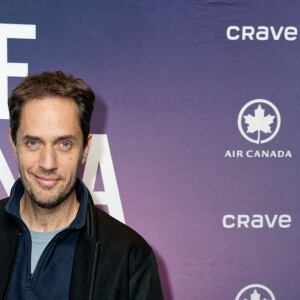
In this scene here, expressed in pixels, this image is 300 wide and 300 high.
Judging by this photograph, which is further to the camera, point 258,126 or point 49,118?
point 258,126

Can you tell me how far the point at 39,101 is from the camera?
1.18 m

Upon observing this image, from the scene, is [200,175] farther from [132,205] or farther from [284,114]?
[284,114]

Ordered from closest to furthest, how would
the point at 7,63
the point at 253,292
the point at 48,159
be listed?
the point at 48,159 < the point at 7,63 < the point at 253,292

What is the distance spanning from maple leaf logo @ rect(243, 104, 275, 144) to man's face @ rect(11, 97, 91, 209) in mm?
723

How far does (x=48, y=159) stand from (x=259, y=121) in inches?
33.3

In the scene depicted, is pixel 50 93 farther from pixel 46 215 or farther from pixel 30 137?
pixel 46 215

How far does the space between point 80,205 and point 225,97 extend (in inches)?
27.9

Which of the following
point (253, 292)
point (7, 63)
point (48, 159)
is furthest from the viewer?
point (253, 292)

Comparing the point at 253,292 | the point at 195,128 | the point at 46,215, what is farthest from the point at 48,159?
the point at 253,292

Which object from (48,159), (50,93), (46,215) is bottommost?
(46,215)

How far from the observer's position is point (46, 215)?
121cm

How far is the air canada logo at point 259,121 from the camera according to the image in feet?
5.50

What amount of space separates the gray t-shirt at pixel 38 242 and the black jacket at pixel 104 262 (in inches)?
1.6

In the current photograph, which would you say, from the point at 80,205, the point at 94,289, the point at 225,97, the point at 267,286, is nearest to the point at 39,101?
the point at 80,205
